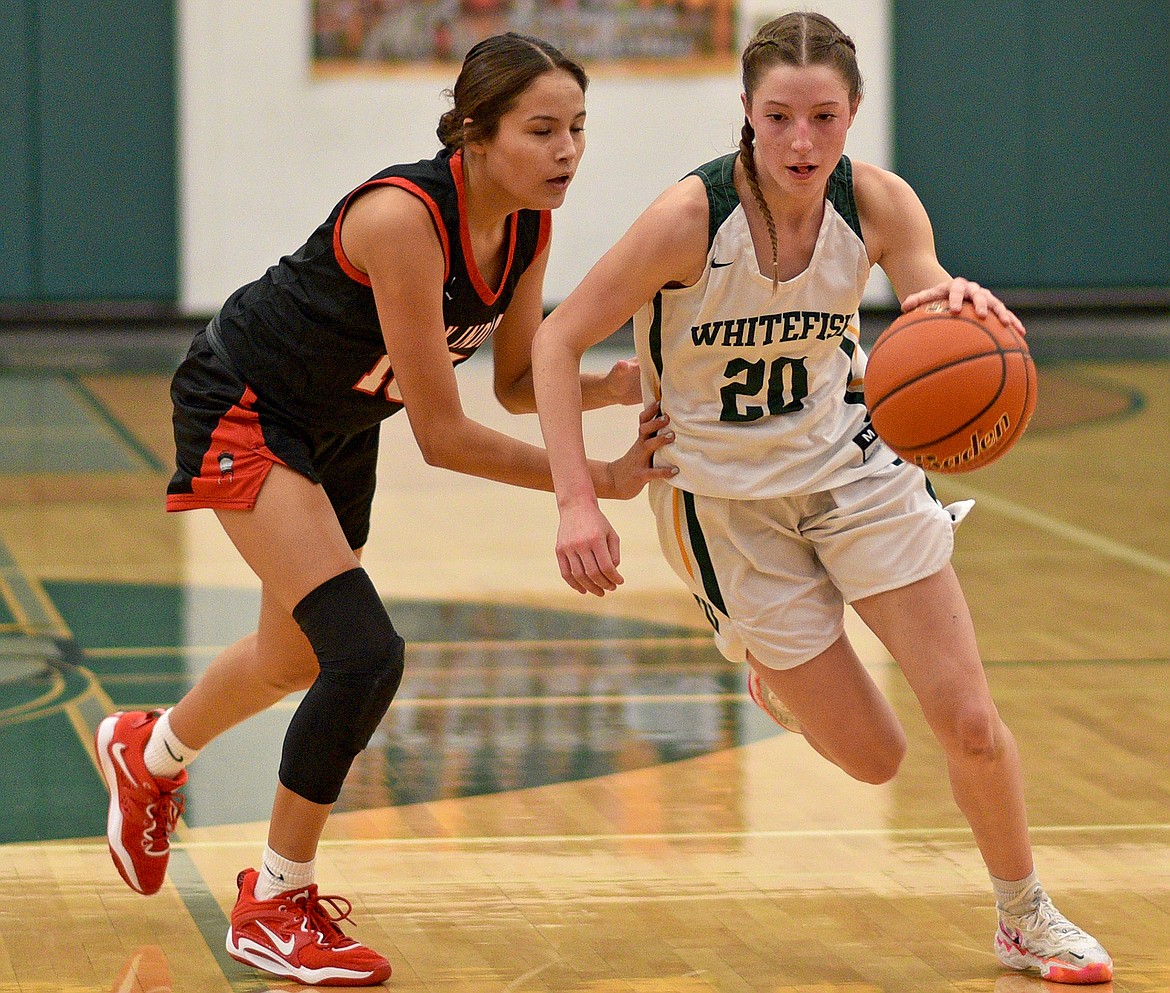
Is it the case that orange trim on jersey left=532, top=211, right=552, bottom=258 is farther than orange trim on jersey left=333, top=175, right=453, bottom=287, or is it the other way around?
orange trim on jersey left=532, top=211, right=552, bottom=258

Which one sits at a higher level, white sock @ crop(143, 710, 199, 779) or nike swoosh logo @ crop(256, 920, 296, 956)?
white sock @ crop(143, 710, 199, 779)

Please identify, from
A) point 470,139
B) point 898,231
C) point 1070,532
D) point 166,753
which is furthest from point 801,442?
point 1070,532

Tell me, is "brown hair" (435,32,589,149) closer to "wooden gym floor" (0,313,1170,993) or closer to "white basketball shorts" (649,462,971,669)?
"white basketball shorts" (649,462,971,669)

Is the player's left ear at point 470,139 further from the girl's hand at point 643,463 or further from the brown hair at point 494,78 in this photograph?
the girl's hand at point 643,463

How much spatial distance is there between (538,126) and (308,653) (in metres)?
0.99

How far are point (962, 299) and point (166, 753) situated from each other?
1625mm

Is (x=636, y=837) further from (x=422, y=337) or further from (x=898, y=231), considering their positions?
(x=898, y=231)

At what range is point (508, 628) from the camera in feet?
18.4

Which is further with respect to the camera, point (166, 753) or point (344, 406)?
point (166, 753)

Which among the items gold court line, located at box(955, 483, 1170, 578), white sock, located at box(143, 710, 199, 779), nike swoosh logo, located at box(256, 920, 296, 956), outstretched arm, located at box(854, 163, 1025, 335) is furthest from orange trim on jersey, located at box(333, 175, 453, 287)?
gold court line, located at box(955, 483, 1170, 578)

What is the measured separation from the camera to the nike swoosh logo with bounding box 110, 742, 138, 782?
344 centimetres

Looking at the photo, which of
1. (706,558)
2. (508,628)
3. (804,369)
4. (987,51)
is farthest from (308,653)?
(987,51)

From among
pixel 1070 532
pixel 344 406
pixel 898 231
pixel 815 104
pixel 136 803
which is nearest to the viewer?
pixel 815 104

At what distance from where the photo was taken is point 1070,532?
7059 mm
